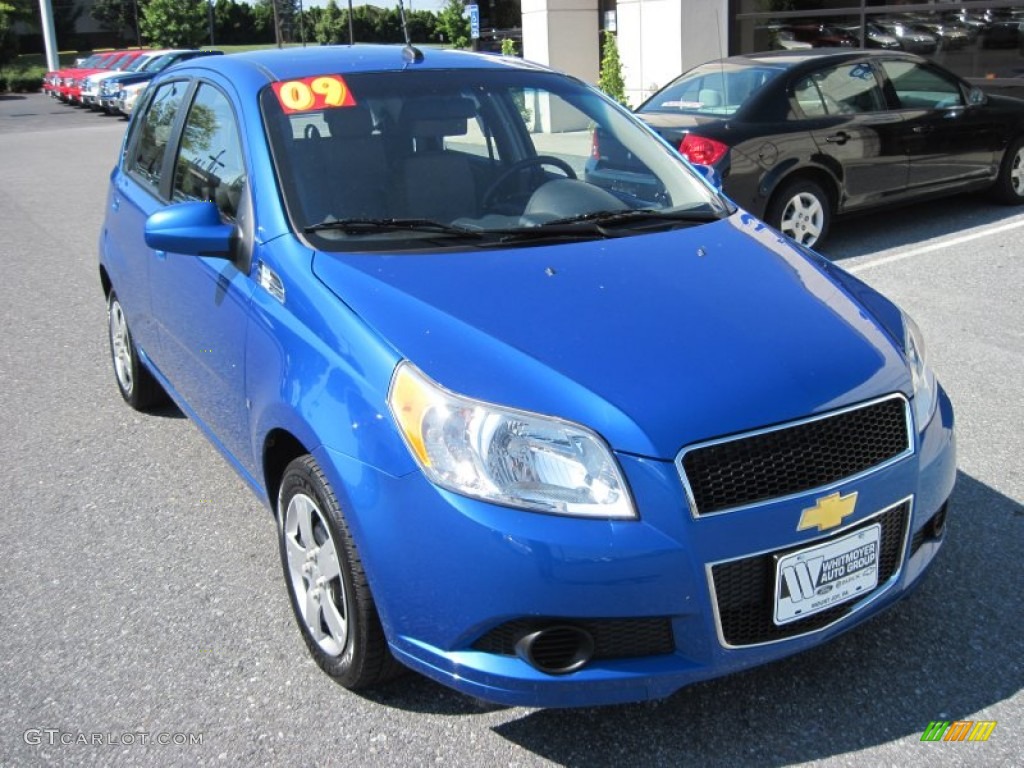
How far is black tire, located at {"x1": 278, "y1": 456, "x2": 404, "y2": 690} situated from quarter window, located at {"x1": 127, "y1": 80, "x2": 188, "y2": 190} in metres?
2.08

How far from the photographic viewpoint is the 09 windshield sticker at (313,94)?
3.60m

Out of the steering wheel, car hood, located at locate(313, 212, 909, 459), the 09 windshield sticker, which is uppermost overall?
the 09 windshield sticker

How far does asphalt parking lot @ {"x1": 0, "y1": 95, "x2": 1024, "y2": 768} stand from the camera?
8.82ft

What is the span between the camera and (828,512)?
2.52 m

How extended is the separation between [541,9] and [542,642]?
17.1 metres

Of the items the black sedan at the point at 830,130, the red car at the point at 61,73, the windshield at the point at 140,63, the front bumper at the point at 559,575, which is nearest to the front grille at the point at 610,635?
the front bumper at the point at 559,575

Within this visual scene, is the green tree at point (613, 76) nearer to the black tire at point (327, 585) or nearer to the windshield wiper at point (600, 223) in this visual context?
the windshield wiper at point (600, 223)

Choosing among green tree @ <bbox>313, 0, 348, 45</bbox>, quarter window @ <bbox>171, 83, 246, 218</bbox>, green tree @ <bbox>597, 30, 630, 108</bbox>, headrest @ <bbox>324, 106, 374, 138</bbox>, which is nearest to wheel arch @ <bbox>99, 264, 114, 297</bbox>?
quarter window @ <bbox>171, 83, 246, 218</bbox>

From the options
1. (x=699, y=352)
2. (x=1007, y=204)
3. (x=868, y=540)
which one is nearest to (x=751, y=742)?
(x=868, y=540)

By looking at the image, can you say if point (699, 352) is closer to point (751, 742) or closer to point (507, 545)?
point (507, 545)

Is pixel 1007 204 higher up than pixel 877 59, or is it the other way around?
pixel 877 59

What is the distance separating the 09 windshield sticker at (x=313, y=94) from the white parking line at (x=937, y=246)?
15.8 feet

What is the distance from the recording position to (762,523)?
2422 millimetres

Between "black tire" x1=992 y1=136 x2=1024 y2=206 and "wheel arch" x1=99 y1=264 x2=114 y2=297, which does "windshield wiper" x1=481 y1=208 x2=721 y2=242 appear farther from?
"black tire" x1=992 y1=136 x2=1024 y2=206
